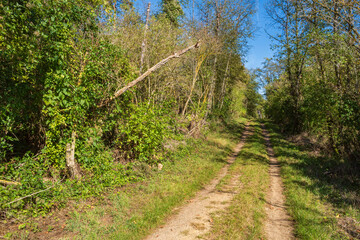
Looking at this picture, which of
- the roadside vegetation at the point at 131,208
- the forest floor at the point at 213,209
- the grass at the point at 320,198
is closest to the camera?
the roadside vegetation at the point at 131,208

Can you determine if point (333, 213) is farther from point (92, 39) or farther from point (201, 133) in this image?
point (201, 133)

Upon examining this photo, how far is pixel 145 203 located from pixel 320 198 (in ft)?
19.7

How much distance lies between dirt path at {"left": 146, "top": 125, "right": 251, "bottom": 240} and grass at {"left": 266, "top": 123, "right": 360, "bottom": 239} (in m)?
2.07

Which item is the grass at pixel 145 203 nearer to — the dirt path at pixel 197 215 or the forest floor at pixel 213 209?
the forest floor at pixel 213 209

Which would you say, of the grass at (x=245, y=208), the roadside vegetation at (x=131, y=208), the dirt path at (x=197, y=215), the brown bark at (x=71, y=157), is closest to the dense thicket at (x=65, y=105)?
the brown bark at (x=71, y=157)

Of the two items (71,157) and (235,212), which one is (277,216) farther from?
(71,157)

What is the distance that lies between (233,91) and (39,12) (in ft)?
99.5

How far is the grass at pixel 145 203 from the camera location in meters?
5.22

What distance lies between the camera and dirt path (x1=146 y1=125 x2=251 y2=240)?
205 inches

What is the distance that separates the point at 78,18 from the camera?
244 inches

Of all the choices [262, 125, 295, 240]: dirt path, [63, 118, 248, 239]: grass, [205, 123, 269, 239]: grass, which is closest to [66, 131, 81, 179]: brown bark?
[63, 118, 248, 239]: grass

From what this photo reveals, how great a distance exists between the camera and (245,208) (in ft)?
21.0

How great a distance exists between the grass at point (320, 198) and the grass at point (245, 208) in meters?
0.89

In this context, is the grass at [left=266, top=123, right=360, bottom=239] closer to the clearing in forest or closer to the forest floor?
the forest floor
